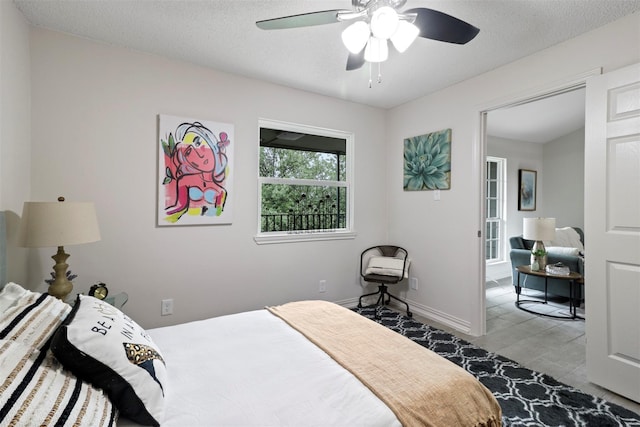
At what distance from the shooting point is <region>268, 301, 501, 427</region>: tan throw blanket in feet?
3.62

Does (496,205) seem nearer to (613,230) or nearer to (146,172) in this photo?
(613,230)

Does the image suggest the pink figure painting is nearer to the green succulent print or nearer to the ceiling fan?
the ceiling fan

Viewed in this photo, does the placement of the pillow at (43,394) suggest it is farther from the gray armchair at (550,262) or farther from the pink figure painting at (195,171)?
the gray armchair at (550,262)

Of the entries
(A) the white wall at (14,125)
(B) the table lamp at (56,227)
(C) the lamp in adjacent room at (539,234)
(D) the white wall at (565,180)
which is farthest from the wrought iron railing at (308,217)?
(D) the white wall at (565,180)

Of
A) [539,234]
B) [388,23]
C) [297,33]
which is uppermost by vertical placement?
[297,33]

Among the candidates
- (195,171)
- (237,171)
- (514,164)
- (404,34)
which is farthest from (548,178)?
(195,171)

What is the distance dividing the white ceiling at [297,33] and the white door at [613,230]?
528 millimetres

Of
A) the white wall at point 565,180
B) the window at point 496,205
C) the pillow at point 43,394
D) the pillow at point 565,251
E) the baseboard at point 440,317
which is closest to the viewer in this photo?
the pillow at point 43,394

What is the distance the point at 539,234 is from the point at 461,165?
1.50m

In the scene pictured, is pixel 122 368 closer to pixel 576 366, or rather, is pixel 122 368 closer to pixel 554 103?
pixel 576 366

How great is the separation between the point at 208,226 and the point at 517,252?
394 centimetres

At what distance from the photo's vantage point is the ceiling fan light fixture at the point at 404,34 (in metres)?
1.55

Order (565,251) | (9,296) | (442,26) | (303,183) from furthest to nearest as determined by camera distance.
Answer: (565,251) < (303,183) < (442,26) < (9,296)

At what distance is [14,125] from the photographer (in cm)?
191
